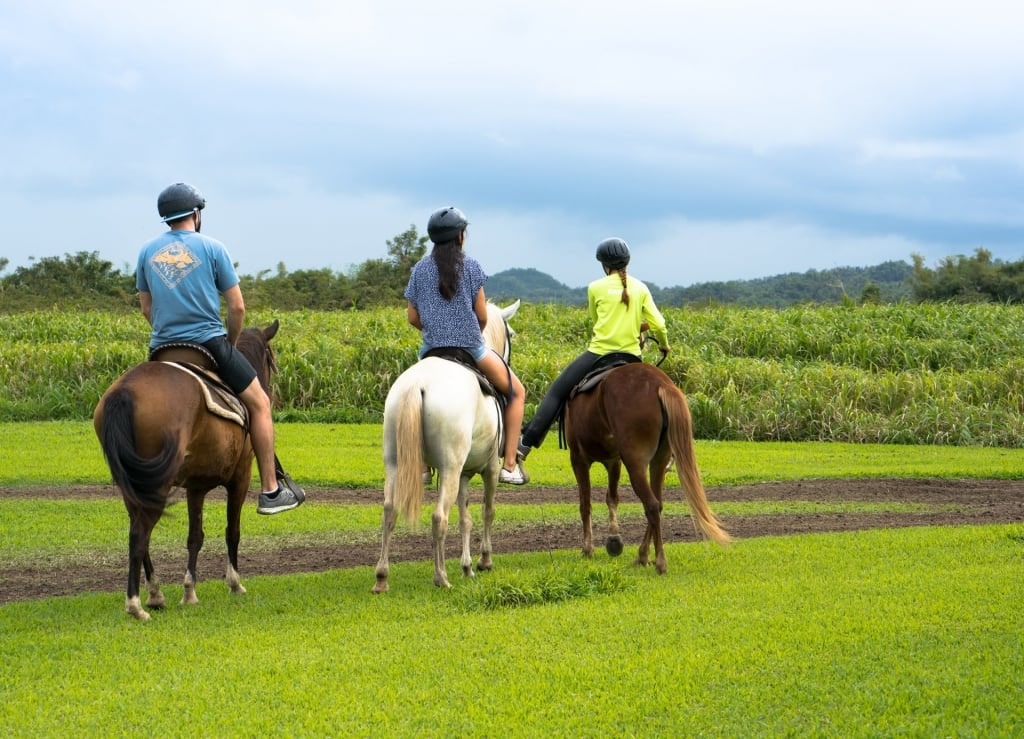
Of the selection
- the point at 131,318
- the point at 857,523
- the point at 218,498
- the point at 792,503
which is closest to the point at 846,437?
the point at 792,503

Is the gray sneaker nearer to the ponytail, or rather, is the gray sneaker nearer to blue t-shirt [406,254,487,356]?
blue t-shirt [406,254,487,356]

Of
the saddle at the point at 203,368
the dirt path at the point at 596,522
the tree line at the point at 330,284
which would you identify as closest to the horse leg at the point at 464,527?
the dirt path at the point at 596,522

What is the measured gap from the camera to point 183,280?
750 centimetres

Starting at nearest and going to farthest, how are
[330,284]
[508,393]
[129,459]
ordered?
1. [129,459]
2. [508,393]
3. [330,284]

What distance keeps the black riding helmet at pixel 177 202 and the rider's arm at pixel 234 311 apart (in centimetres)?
61

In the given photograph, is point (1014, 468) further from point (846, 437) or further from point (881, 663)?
point (881, 663)

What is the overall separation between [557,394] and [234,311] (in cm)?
302

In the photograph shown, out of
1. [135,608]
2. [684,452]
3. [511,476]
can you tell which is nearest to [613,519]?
[511,476]

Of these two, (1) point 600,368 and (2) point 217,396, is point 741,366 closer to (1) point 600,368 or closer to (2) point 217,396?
(1) point 600,368

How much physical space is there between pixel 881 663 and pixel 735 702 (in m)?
0.97

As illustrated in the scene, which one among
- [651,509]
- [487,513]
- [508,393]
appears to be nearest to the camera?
[651,509]

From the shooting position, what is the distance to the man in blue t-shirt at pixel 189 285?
7496 millimetres

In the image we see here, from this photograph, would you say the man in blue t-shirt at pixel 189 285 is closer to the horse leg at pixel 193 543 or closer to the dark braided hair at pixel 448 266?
the horse leg at pixel 193 543

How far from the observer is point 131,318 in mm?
27484
